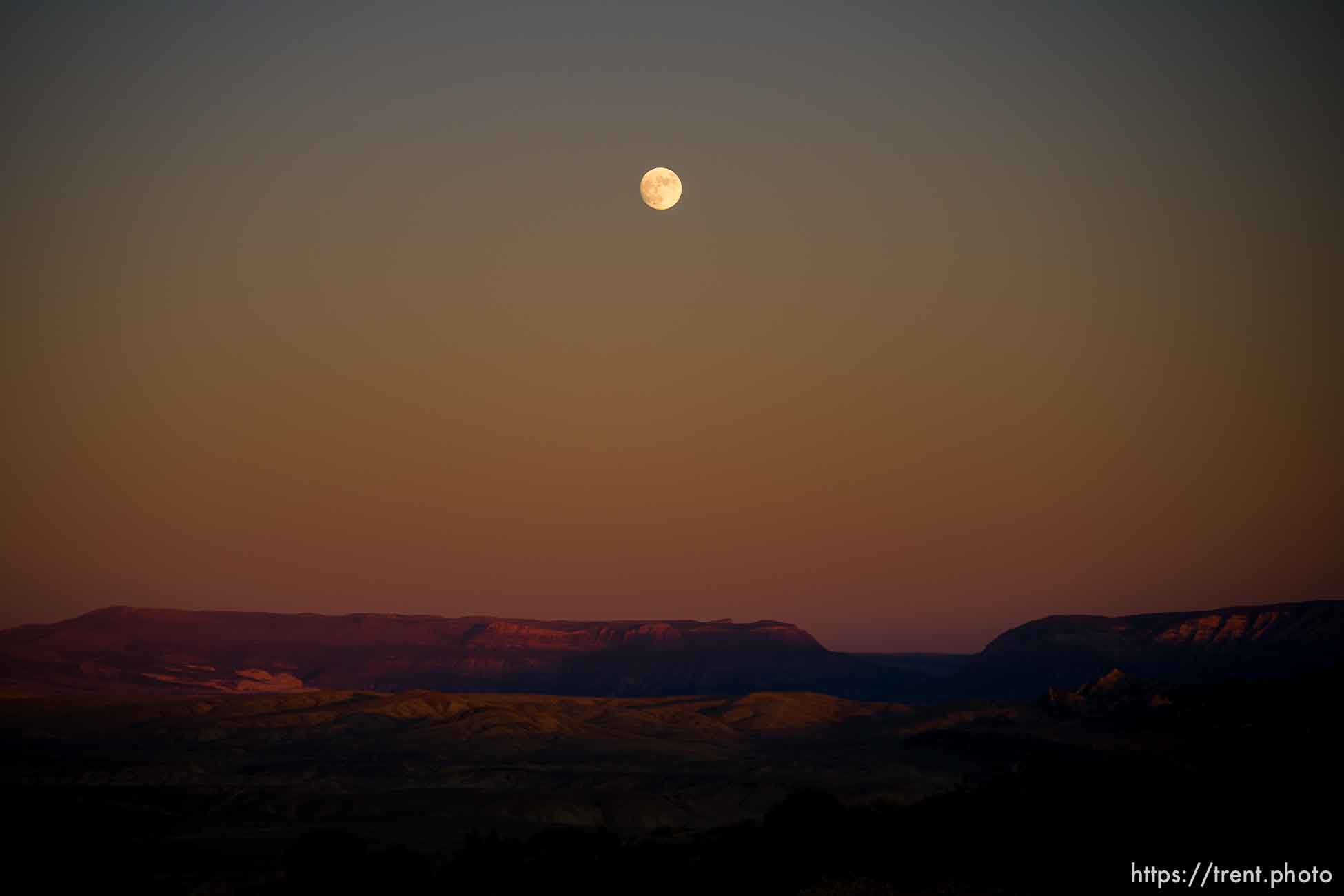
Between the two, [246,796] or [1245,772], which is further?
[246,796]

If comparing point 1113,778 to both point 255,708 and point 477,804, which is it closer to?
point 477,804

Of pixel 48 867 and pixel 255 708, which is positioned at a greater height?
pixel 255 708

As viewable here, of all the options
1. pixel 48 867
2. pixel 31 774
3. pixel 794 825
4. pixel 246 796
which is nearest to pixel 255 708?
pixel 31 774

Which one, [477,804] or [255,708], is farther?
[255,708]

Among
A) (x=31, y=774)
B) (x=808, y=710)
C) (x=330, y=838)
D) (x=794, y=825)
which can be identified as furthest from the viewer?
(x=808, y=710)

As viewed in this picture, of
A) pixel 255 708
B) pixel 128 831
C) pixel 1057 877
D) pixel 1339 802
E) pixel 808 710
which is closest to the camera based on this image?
pixel 1057 877

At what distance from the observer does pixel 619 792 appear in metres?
111

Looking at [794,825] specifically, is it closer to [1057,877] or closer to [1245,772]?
[1057,877]

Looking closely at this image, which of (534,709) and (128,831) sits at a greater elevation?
(534,709)

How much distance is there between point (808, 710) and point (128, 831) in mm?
125230

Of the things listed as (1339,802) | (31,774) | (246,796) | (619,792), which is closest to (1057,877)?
(1339,802)

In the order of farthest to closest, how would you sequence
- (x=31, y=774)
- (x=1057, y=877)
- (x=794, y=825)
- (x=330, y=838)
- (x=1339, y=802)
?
(x=31, y=774) < (x=330, y=838) < (x=794, y=825) < (x=1339, y=802) < (x=1057, y=877)

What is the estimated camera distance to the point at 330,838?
6412 centimetres

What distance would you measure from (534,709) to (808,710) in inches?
1618
